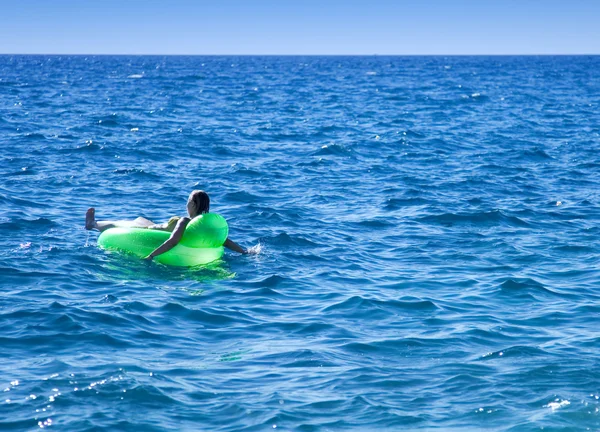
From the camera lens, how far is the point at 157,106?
45.1m

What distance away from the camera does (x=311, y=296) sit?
1130 cm

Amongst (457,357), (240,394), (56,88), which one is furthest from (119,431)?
(56,88)

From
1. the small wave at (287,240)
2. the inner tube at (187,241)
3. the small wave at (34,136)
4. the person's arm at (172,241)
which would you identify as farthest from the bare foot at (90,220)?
the small wave at (34,136)

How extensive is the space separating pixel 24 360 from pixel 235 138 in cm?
2284

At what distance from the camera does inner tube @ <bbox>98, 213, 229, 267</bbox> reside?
40.5ft

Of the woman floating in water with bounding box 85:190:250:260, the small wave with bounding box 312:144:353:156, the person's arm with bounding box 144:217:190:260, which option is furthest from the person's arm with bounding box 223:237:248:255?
the small wave with bounding box 312:144:353:156

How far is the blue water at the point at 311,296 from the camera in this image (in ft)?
25.1

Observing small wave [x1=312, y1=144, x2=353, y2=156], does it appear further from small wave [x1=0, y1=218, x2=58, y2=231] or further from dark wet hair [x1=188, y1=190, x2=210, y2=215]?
dark wet hair [x1=188, y1=190, x2=210, y2=215]

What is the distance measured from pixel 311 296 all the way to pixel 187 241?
2238mm

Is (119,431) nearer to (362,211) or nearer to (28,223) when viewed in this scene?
(28,223)

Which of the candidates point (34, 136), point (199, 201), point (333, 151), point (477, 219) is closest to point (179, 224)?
point (199, 201)

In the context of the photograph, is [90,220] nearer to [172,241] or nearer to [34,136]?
[172,241]

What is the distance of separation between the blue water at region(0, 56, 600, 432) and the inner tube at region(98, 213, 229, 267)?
23cm

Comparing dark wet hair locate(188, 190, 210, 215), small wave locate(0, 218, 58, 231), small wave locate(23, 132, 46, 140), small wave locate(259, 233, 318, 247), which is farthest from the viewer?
small wave locate(23, 132, 46, 140)
